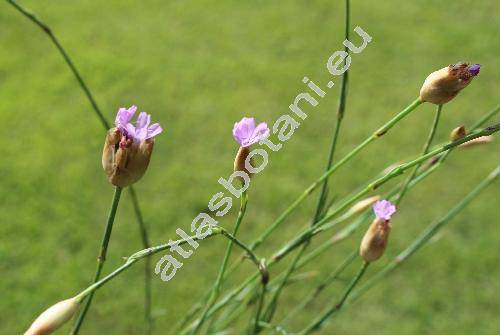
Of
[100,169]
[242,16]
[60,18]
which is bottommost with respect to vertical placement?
[100,169]

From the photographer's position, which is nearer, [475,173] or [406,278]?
[406,278]

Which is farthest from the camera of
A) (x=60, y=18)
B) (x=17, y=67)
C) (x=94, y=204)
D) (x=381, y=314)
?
(x=60, y=18)

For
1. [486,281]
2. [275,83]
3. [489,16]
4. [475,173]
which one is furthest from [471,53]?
[486,281]

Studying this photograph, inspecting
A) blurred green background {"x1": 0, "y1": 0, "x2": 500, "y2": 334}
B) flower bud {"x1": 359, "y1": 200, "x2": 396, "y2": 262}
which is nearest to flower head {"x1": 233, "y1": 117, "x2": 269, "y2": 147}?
flower bud {"x1": 359, "y1": 200, "x2": 396, "y2": 262}

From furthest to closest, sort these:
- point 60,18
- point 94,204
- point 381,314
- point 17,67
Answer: point 60,18 < point 17,67 < point 94,204 < point 381,314

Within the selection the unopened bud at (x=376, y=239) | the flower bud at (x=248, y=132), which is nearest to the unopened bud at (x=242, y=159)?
the flower bud at (x=248, y=132)

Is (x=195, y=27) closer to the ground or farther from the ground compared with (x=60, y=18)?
closer to the ground

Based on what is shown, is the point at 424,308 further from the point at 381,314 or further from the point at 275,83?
the point at 275,83
